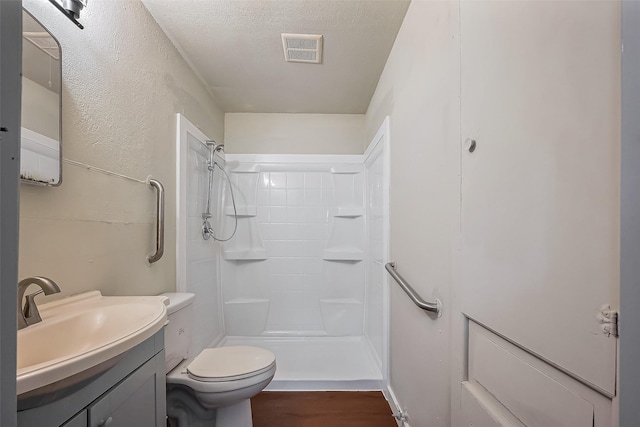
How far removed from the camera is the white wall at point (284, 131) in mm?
2807

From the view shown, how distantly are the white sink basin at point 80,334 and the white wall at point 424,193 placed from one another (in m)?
0.96

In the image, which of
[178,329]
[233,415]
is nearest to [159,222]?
[178,329]

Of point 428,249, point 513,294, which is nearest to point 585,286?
point 513,294

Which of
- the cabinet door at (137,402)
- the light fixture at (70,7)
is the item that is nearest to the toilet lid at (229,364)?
the cabinet door at (137,402)

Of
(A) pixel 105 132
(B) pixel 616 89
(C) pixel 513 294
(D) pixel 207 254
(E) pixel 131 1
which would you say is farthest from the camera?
(D) pixel 207 254

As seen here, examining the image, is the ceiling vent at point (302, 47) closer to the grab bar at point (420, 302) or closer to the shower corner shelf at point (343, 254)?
the grab bar at point (420, 302)

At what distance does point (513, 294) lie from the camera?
2.13 feet

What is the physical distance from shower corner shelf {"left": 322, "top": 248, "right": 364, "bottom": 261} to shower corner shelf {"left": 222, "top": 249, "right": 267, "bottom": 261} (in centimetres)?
61

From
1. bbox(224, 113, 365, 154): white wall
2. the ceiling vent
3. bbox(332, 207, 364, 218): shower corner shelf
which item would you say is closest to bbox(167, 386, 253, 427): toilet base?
bbox(332, 207, 364, 218): shower corner shelf

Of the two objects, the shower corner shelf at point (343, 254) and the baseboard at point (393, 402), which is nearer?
the baseboard at point (393, 402)

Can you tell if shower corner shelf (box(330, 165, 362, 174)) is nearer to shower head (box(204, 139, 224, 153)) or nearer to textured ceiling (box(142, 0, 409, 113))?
textured ceiling (box(142, 0, 409, 113))

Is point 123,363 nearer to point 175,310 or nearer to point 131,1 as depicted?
point 175,310

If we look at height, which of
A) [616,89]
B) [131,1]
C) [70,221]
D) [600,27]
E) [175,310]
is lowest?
[175,310]

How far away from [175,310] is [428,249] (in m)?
1.22
